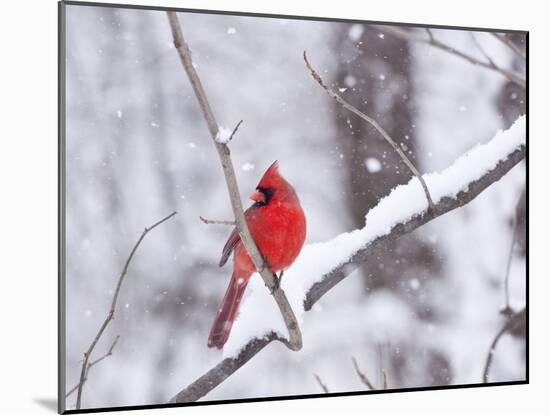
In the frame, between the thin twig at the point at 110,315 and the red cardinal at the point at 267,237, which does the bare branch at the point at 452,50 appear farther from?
the thin twig at the point at 110,315

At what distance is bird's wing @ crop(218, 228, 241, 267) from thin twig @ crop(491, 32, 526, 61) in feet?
4.58

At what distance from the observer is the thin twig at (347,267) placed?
303cm

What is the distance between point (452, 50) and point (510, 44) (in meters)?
0.26

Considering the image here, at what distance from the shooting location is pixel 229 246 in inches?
118

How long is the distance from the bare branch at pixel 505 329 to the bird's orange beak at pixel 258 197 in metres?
1.21

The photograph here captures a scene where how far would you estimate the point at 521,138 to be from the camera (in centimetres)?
351

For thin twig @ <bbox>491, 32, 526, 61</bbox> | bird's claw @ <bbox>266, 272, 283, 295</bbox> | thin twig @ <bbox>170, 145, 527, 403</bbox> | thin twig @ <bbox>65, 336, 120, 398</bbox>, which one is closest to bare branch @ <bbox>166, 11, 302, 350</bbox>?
bird's claw @ <bbox>266, 272, 283, 295</bbox>

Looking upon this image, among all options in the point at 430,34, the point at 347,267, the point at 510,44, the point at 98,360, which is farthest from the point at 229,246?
the point at 510,44

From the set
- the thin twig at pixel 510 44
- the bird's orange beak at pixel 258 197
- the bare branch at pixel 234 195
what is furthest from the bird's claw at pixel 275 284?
the thin twig at pixel 510 44

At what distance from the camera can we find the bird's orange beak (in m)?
2.96

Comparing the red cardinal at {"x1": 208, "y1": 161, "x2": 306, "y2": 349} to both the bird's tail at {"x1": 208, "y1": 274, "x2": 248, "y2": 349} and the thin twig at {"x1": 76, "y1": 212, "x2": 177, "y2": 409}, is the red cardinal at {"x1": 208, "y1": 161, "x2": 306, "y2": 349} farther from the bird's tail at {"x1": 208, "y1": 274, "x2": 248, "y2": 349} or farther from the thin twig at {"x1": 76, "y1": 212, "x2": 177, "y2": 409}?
the thin twig at {"x1": 76, "y1": 212, "x2": 177, "y2": 409}

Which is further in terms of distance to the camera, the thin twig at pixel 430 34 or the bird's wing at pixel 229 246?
the thin twig at pixel 430 34

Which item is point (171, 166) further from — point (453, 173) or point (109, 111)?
point (453, 173)

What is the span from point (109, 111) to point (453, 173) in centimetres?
136
